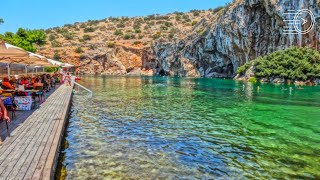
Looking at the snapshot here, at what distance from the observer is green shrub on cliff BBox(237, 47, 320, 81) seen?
44.8m

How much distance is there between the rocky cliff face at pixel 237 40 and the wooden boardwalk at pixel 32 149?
149ft

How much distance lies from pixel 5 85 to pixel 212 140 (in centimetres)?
924

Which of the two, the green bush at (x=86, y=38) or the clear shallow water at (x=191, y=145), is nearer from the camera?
the clear shallow water at (x=191, y=145)

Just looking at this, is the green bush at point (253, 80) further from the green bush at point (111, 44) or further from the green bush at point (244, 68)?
the green bush at point (111, 44)

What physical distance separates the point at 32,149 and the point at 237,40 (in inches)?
2173

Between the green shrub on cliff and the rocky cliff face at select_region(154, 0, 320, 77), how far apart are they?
3.07m

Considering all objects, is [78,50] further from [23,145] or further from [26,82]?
[23,145]

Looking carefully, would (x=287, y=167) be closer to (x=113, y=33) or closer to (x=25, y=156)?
(x=25, y=156)

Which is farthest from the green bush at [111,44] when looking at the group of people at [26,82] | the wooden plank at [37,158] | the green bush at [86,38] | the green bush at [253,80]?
the wooden plank at [37,158]

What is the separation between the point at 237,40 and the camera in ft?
191

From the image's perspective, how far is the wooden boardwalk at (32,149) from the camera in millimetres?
5859

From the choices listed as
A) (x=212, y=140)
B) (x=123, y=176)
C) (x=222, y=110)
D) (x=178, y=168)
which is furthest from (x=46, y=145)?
(x=222, y=110)

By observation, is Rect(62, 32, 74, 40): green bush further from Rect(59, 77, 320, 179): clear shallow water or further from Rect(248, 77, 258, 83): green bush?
Rect(59, 77, 320, 179): clear shallow water

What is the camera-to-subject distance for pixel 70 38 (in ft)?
360
